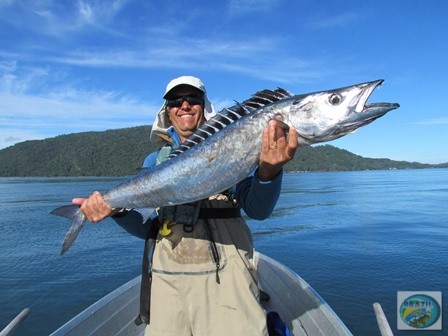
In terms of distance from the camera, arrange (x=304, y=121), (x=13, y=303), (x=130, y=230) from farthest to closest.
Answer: (x=13, y=303), (x=130, y=230), (x=304, y=121)

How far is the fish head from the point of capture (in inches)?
115

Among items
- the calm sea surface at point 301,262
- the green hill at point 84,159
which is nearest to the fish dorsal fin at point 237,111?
the calm sea surface at point 301,262

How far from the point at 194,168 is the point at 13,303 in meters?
12.2

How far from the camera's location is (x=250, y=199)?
11.1 ft

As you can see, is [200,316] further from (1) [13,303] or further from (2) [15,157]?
(2) [15,157]

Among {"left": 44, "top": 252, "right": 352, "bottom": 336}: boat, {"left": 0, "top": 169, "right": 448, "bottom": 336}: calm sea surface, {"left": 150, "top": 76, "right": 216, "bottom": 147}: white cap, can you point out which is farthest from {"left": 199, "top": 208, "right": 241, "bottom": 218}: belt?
{"left": 0, "top": 169, "right": 448, "bottom": 336}: calm sea surface

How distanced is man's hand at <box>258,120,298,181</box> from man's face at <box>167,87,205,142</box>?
46.4 inches

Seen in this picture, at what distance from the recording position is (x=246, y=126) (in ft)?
10.6

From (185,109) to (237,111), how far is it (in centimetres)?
83

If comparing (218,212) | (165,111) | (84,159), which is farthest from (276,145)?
(84,159)

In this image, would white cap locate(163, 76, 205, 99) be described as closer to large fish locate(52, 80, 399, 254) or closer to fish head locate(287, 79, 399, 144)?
large fish locate(52, 80, 399, 254)

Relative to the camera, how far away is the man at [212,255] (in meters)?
3.22

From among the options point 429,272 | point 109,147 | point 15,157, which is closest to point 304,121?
point 429,272

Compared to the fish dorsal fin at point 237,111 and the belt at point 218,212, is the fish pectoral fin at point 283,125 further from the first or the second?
the belt at point 218,212
